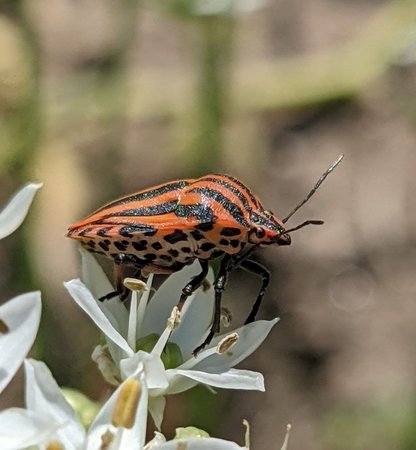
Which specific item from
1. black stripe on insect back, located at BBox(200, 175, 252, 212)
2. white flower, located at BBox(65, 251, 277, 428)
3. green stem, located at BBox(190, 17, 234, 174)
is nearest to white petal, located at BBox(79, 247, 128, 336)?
white flower, located at BBox(65, 251, 277, 428)

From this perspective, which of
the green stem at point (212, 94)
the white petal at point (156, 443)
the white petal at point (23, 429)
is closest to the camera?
the white petal at point (23, 429)

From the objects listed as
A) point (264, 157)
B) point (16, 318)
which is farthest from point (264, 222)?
point (264, 157)

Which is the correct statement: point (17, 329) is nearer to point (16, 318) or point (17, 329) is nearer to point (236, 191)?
point (16, 318)

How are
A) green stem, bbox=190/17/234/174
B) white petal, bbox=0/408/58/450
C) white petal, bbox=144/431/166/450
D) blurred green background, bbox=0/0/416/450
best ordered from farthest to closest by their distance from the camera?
green stem, bbox=190/17/234/174, blurred green background, bbox=0/0/416/450, white petal, bbox=144/431/166/450, white petal, bbox=0/408/58/450

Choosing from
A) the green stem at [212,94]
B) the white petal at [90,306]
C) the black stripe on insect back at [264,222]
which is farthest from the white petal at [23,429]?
the green stem at [212,94]

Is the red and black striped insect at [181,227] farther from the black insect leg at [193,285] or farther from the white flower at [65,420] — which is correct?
Answer: the white flower at [65,420]

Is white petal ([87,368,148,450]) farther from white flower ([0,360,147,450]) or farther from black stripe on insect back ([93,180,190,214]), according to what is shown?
black stripe on insect back ([93,180,190,214])

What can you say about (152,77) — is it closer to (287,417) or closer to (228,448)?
(287,417)

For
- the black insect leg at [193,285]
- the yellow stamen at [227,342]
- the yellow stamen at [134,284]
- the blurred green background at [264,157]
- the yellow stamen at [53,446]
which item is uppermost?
the yellow stamen at [134,284]

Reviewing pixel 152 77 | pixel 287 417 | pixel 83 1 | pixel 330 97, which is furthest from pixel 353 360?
pixel 83 1
